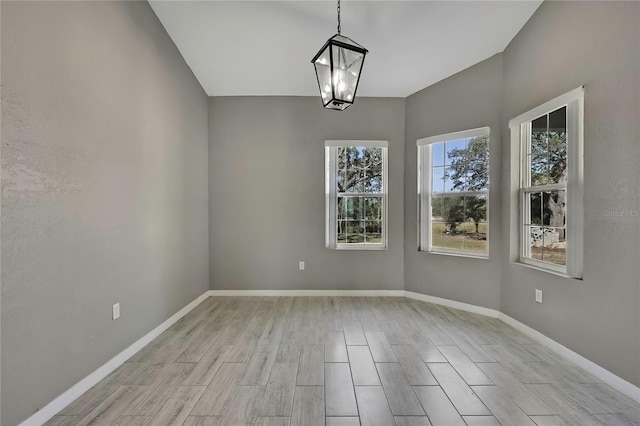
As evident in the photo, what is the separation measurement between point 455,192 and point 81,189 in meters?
3.67

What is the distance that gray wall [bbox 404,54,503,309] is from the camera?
3.17 meters

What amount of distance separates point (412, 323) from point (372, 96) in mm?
2931

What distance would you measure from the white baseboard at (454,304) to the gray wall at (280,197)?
24 cm

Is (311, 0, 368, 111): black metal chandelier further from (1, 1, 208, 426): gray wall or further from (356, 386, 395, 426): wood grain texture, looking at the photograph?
(356, 386, 395, 426): wood grain texture

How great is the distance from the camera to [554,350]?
2.42 meters

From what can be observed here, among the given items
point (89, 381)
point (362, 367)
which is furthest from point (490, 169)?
point (89, 381)

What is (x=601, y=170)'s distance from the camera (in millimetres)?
2088

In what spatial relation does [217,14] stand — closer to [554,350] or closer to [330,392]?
[330,392]

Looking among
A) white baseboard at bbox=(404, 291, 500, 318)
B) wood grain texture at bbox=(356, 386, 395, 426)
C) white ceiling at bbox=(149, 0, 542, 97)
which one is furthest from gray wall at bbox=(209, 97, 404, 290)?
wood grain texture at bbox=(356, 386, 395, 426)

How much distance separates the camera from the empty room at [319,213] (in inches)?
65.8

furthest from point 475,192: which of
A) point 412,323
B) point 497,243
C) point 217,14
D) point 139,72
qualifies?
point 139,72

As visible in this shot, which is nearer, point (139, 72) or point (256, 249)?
point (139, 72)

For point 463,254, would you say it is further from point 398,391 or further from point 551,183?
point 398,391

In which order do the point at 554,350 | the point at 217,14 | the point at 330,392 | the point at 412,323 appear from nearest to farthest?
the point at 330,392 → the point at 554,350 → the point at 217,14 → the point at 412,323
